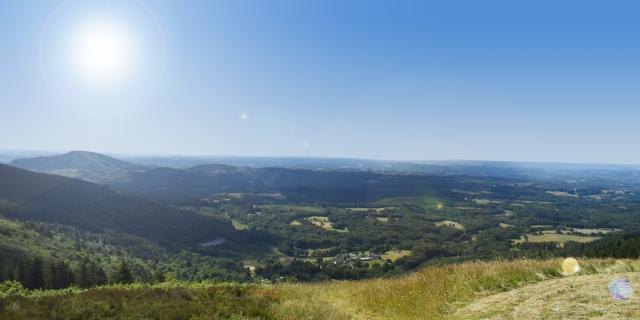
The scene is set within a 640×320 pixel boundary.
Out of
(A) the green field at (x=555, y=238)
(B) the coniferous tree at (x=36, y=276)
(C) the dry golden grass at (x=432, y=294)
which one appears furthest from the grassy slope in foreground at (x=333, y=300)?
(A) the green field at (x=555, y=238)

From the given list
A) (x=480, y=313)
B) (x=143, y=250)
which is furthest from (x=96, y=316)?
(x=143, y=250)

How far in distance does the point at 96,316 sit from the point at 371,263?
144 meters

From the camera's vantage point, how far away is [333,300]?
1431 cm

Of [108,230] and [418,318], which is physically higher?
[418,318]

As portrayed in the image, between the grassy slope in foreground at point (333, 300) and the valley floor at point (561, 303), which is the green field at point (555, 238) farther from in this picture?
the valley floor at point (561, 303)

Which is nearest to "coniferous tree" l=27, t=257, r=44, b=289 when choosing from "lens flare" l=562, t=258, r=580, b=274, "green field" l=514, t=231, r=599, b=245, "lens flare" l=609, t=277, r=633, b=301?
"lens flare" l=562, t=258, r=580, b=274

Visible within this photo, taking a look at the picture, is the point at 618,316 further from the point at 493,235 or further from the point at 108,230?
the point at 108,230

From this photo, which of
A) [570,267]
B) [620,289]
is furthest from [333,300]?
[620,289]

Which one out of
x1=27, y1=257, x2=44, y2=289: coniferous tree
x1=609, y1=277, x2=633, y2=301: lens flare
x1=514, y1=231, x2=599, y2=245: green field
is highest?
x1=609, y1=277, x2=633, y2=301: lens flare

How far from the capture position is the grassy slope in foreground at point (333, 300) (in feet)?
34.1

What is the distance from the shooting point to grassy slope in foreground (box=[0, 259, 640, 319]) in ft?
34.1

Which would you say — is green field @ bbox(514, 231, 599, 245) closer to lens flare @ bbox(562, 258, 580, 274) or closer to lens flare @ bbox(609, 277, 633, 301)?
lens flare @ bbox(562, 258, 580, 274)

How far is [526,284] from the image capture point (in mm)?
11141

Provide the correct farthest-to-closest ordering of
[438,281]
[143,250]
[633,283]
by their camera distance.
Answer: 1. [143,250]
2. [438,281]
3. [633,283]
